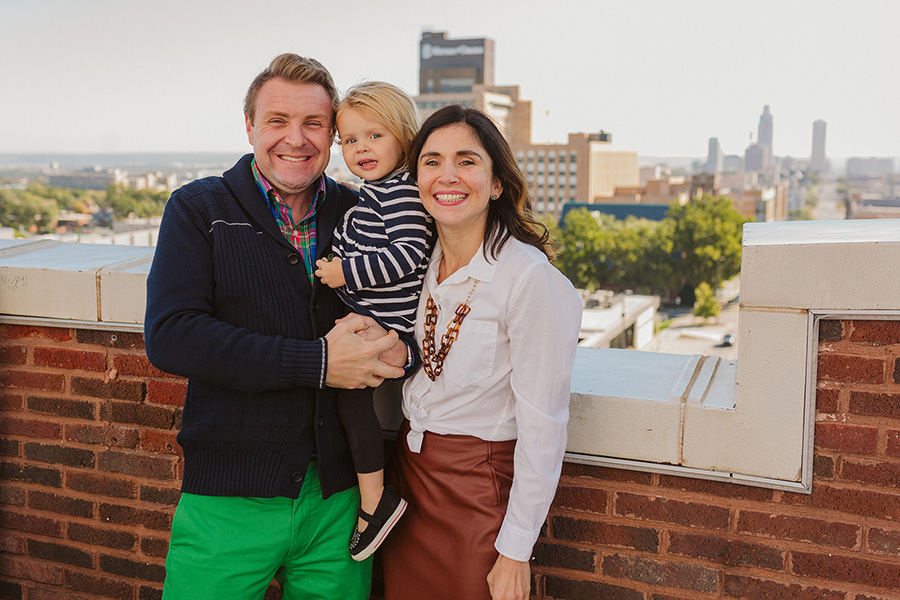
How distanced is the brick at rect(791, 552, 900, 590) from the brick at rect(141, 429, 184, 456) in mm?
1834

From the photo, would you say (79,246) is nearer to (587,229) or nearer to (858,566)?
(858,566)

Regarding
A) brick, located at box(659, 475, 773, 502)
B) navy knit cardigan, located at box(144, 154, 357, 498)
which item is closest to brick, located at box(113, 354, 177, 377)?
navy knit cardigan, located at box(144, 154, 357, 498)

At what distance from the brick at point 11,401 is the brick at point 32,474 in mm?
207

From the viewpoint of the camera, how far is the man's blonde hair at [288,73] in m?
1.99

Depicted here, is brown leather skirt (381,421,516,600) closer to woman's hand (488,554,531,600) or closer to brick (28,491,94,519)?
woman's hand (488,554,531,600)

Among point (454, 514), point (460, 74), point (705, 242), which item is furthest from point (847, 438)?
point (460, 74)

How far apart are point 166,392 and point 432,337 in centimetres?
106

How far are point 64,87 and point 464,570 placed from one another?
17188 cm

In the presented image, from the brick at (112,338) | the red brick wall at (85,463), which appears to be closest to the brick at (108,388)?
the red brick wall at (85,463)

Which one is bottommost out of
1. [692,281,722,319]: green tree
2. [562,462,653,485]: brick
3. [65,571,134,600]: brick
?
[692,281,722,319]: green tree

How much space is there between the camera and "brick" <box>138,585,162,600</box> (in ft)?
8.48

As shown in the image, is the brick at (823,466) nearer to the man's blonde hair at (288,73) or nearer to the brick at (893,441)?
the brick at (893,441)

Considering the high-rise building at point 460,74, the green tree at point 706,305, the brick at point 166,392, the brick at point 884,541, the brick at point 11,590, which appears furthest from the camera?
the high-rise building at point 460,74

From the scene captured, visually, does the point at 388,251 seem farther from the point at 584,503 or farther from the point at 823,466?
the point at 823,466
